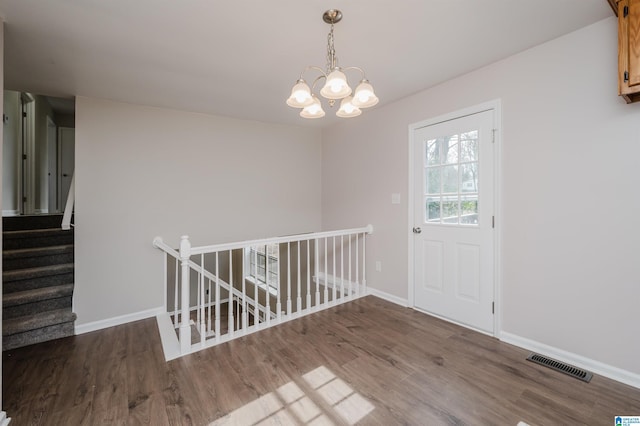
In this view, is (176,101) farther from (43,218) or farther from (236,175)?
(43,218)

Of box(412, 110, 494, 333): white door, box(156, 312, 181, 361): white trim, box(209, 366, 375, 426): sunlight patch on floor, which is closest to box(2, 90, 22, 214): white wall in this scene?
box(156, 312, 181, 361): white trim

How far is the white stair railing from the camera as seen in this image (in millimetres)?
2498

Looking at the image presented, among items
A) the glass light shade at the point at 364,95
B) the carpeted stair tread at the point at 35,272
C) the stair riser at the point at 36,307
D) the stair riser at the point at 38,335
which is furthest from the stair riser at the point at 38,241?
the glass light shade at the point at 364,95

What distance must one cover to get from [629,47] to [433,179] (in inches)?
63.8

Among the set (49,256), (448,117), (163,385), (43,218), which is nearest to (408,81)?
(448,117)

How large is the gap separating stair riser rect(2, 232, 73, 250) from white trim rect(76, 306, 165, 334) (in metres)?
1.02

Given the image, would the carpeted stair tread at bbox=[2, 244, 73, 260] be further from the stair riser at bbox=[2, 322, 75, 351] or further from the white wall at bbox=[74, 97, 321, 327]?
the stair riser at bbox=[2, 322, 75, 351]

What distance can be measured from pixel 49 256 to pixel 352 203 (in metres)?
3.66

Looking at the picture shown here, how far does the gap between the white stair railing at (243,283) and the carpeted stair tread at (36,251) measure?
0.91m

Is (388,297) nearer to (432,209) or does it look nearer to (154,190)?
(432,209)

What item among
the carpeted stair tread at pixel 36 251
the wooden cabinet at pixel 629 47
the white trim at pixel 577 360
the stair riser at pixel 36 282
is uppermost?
the wooden cabinet at pixel 629 47

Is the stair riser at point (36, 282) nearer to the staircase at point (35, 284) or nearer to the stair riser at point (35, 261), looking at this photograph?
the staircase at point (35, 284)

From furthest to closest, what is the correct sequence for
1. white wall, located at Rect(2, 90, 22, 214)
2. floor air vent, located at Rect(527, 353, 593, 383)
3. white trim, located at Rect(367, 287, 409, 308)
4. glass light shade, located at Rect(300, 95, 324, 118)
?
white wall, located at Rect(2, 90, 22, 214) → white trim, located at Rect(367, 287, 409, 308) → floor air vent, located at Rect(527, 353, 593, 383) → glass light shade, located at Rect(300, 95, 324, 118)

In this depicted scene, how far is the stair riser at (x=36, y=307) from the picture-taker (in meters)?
2.69
